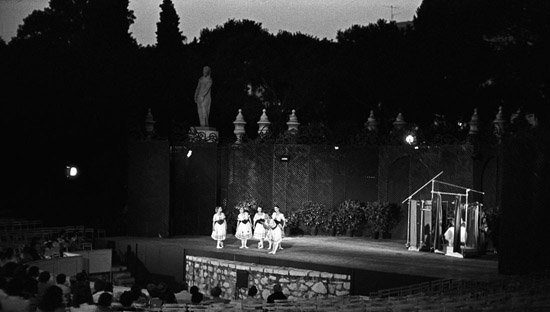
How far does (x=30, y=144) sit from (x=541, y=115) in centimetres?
1895

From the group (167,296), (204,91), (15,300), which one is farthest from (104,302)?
(204,91)

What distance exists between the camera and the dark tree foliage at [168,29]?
43.7 metres

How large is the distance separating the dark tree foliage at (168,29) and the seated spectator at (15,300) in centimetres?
3199

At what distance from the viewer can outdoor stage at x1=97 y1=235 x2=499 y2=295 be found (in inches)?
755

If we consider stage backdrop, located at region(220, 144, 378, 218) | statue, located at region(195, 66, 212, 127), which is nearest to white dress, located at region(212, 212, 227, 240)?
stage backdrop, located at region(220, 144, 378, 218)

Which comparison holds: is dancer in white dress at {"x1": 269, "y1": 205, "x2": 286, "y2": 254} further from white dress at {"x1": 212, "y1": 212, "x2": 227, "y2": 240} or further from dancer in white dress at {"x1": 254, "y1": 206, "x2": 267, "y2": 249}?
white dress at {"x1": 212, "y1": 212, "x2": 227, "y2": 240}

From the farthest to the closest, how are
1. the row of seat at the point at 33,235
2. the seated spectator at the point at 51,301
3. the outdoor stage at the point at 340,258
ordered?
the row of seat at the point at 33,235, the outdoor stage at the point at 340,258, the seated spectator at the point at 51,301

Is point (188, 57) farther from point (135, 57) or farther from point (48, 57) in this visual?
point (48, 57)

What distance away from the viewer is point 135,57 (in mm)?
37938

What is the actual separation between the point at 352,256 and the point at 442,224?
2.92m

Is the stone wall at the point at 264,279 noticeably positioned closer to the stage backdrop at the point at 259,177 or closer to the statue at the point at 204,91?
the stage backdrop at the point at 259,177

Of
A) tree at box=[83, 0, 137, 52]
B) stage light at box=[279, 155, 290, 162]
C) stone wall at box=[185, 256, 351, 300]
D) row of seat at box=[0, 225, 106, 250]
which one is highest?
tree at box=[83, 0, 137, 52]

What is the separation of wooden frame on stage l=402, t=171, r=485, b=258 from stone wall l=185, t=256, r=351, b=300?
4.23m

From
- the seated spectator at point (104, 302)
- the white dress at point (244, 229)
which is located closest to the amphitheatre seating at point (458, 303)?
the seated spectator at point (104, 302)
